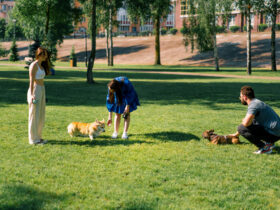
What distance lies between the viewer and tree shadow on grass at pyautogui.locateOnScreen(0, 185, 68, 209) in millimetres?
4430

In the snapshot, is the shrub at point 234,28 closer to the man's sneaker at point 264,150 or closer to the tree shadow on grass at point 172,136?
the tree shadow on grass at point 172,136

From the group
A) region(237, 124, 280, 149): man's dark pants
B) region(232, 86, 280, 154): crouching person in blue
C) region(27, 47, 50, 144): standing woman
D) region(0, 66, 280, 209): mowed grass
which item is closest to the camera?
region(0, 66, 280, 209): mowed grass

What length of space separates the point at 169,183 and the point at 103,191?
3.37 ft

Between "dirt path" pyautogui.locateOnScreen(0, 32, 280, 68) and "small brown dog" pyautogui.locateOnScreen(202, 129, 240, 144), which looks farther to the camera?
"dirt path" pyautogui.locateOnScreen(0, 32, 280, 68)

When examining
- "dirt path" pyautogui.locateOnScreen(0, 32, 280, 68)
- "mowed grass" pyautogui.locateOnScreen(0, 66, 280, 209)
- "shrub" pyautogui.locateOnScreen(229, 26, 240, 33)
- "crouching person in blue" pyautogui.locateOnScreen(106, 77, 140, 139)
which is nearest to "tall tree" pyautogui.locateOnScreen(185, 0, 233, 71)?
"dirt path" pyautogui.locateOnScreen(0, 32, 280, 68)

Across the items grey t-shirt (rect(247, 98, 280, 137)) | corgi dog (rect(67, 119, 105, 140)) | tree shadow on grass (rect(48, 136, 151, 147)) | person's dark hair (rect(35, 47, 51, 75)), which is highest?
person's dark hair (rect(35, 47, 51, 75))

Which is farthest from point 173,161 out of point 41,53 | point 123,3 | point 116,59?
point 116,59

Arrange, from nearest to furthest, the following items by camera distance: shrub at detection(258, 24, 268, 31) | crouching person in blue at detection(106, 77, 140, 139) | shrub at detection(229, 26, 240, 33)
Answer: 1. crouching person in blue at detection(106, 77, 140, 139)
2. shrub at detection(258, 24, 268, 31)
3. shrub at detection(229, 26, 240, 33)

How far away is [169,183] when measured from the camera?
5285mm

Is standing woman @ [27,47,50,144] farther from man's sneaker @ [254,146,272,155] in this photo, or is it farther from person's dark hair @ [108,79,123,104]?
man's sneaker @ [254,146,272,155]

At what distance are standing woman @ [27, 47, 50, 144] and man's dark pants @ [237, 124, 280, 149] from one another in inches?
163

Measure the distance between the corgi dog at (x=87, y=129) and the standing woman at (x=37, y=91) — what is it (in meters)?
0.87

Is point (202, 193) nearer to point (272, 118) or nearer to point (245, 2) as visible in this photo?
point (272, 118)

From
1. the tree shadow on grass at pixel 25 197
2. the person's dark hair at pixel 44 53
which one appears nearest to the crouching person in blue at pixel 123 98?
the person's dark hair at pixel 44 53
